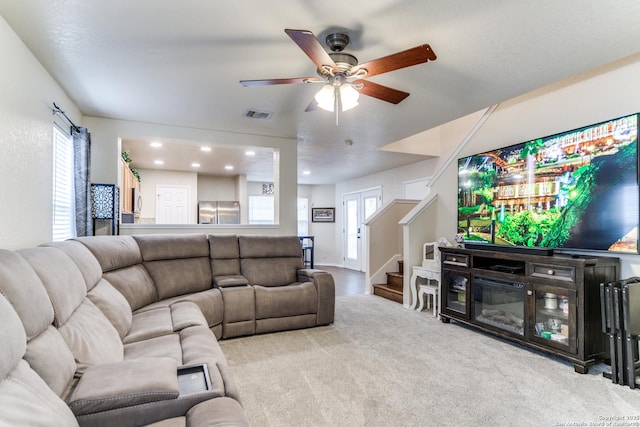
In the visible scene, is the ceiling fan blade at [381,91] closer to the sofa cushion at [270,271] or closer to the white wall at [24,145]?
the white wall at [24,145]

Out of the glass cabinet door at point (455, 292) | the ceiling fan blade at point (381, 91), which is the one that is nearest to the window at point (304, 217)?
the glass cabinet door at point (455, 292)

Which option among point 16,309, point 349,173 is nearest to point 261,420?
point 16,309

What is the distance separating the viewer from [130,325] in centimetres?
228

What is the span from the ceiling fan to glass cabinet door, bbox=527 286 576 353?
2.07 m

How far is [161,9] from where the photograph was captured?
1.85 m

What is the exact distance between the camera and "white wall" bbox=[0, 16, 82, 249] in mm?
1969

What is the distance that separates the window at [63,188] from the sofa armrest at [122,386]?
2129 mm

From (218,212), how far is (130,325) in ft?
19.6

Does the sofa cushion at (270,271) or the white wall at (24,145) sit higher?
the white wall at (24,145)

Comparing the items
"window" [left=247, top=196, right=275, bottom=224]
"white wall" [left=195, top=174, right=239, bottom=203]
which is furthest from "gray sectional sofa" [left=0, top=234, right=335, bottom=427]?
"window" [left=247, top=196, right=275, bottom=224]

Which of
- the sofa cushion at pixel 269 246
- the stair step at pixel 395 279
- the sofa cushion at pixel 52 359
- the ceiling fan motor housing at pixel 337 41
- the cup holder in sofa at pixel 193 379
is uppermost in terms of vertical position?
the ceiling fan motor housing at pixel 337 41

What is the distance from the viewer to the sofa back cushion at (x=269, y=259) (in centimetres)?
388

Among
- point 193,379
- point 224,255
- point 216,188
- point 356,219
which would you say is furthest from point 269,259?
point 216,188

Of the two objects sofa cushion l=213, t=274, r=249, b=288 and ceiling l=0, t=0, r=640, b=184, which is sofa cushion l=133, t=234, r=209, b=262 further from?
ceiling l=0, t=0, r=640, b=184
